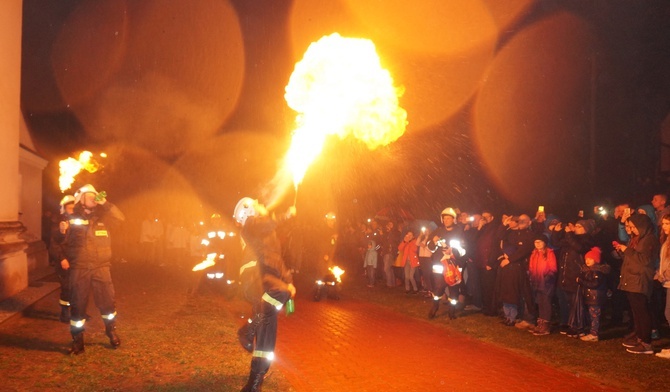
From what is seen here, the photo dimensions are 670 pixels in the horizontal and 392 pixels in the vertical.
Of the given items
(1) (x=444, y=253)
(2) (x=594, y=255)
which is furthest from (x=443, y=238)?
(2) (x=594, y=255)

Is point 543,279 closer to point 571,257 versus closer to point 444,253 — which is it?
point 571,257

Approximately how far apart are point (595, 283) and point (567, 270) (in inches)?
23.8

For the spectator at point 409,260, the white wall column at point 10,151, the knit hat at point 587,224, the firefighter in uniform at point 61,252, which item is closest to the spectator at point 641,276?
the knit hat at point 587,224

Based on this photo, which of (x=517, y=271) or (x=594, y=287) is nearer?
(x=594, y=287)

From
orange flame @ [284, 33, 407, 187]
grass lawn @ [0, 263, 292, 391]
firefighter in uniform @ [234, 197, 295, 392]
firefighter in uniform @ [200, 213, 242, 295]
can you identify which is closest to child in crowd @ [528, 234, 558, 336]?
orange flame @ [284, 33, 407, 187]

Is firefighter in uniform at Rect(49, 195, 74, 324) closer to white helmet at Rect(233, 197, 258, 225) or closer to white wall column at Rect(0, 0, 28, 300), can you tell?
white wall column at Rect(0, 0, 28, 300)

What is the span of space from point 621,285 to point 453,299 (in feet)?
10.9

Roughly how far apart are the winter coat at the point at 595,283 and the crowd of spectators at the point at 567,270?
2 cm

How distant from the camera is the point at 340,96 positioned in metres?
11.9

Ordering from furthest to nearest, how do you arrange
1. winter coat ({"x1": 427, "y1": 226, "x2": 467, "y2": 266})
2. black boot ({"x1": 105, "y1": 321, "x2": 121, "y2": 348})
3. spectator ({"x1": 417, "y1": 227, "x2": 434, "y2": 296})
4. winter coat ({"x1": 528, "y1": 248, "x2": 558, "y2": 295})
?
spectator ({"x1": 417, "y1": 227, "x2": 434, "y2": 296}) < winter coat ({"x1": 427, "y1": 226, "x2": 467, "y2": 266}) < winter coat ({"x1": 528, "y1": 248, "x2": 558, "y2": 295}) < black boot ({"x1": 105, "y1": 321, "x2": 121, "y2": 348})

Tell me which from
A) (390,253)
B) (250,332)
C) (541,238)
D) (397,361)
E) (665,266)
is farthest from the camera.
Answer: (390,253)

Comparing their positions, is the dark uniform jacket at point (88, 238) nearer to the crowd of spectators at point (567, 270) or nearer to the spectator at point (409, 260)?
the crowd of spectators at point (567, 270)

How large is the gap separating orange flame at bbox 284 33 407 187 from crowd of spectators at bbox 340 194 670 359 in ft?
9.23

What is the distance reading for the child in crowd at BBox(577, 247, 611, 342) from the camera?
9.52m
